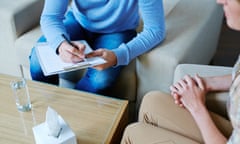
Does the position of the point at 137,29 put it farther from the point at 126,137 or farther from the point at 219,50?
the point at 219,50

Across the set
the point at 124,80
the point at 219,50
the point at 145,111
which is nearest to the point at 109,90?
the point at 124,80

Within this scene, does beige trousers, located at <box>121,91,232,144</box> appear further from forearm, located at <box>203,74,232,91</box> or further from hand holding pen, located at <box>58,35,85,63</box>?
hand holding pen, located at <box>58,35,85,63</box>

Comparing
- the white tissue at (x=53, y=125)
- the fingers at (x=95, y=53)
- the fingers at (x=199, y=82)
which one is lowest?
the white tissue at (x=53, y=125)

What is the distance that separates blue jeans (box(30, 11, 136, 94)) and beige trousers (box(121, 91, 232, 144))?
13.9 inches

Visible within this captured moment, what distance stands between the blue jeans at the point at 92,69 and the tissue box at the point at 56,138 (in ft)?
1.38

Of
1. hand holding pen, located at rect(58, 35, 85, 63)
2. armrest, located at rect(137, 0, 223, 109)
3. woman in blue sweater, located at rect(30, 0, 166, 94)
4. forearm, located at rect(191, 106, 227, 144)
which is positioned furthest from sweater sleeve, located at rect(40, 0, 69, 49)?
forearm, located at rect(191, 106, 227, 144)

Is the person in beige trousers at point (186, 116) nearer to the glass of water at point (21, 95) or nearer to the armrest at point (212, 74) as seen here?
the armrest at point (212, 74)

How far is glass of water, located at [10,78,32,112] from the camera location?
4.02ft

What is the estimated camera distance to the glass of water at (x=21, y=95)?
1225 mm

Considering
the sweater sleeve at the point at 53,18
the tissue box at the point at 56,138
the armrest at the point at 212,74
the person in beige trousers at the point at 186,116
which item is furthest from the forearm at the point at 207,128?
the sweater sleeve at the point at 53,18

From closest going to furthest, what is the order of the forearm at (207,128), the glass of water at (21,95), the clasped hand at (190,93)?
the forearm at (207,128), the clasped hand at (190,93), the glass of water at (21,95)

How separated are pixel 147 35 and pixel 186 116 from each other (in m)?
0.49

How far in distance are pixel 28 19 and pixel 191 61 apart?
0.90m

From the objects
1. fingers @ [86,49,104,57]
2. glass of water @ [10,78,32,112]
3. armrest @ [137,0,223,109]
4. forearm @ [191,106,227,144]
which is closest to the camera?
forearm @ [191,106,227,144]
